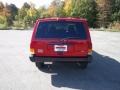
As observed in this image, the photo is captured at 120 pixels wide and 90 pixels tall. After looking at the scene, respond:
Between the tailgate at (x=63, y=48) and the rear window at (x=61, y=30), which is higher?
the rear window at (x=61, y=30)

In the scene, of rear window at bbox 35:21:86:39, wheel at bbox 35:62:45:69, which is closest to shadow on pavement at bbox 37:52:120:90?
wheel at bbox 35:62:45:69

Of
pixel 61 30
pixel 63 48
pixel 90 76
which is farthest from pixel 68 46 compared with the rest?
pixel 90 76

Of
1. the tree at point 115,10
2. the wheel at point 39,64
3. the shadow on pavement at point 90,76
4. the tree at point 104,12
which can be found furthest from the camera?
the tree at point 104,12

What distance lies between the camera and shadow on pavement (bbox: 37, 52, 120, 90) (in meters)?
8.85

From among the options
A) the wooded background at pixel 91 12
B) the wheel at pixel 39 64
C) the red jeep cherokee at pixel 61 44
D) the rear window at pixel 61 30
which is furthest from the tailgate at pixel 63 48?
the wooded background at pixel 91 12

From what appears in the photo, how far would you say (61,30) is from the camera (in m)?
10.0

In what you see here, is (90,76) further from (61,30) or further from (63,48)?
(61,30)

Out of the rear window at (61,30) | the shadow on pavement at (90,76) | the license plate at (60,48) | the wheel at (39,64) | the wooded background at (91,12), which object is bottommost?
the wooded background at (91,12)

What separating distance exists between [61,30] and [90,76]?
1701mm

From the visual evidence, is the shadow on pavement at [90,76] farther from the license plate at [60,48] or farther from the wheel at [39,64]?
the license plate at [60,48]

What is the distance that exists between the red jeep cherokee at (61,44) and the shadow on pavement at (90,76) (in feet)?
1.90

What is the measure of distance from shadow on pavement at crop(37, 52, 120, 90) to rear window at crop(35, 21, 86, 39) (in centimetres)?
128

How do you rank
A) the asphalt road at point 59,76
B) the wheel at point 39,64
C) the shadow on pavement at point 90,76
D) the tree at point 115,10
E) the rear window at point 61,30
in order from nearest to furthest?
the asphalt road at point 59,76 → the shadow on pavement at point 90,76 → the rear window at point 61,30 → the wheel at point 39,64 → the tree at point 115,10

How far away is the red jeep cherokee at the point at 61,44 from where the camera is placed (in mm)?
9758
